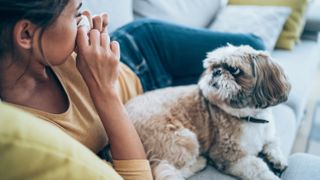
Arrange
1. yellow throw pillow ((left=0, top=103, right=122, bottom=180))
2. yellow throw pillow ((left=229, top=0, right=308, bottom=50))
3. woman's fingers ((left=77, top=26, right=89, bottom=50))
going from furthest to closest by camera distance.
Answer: yellow throw pillow ((left=229, top=0, right=308, bottom=50)) → woman's fingers ((left=77, top=26, right=89, bottom=50)) → yellow throw pillow ((left=0, top=103, right=122, bottom=180))

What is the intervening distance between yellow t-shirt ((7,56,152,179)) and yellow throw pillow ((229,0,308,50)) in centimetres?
151

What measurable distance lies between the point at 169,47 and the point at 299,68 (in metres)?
0.86

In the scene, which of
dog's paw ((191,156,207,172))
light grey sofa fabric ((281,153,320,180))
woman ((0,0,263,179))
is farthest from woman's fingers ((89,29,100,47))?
light grey sofa fabric ((281,153,320,180))

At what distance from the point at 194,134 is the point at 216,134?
0.26 ft

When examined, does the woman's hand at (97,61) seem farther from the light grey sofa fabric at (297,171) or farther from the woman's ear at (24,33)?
the light grey sofa fabric at (297,171)

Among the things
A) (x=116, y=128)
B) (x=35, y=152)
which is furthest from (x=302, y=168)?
(x=35, y=152)

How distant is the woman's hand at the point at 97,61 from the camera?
967 millimetres

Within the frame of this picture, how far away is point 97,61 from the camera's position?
97 cm

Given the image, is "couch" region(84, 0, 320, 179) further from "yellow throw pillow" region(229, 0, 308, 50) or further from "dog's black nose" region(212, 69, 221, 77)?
"dog's black nose" region(212, 69, 221, 77)

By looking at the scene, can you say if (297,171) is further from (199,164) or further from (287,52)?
(287,52)

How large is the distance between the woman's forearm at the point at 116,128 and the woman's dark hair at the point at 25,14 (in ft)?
0.84

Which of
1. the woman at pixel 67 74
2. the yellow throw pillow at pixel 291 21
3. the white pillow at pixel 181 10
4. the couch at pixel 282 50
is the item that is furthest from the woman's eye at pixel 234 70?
the yellow throw pillow at pixel 291 21

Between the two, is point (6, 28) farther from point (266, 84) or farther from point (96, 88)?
point (266, 84)

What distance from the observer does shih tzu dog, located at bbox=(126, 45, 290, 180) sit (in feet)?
3.63
